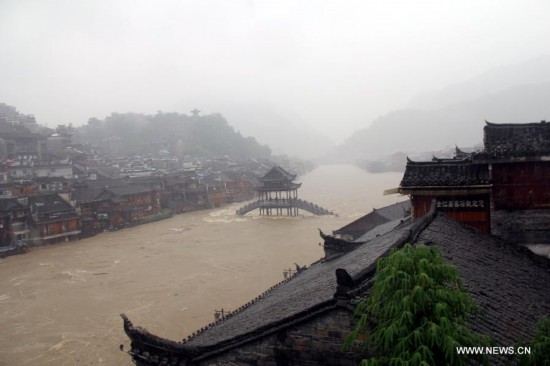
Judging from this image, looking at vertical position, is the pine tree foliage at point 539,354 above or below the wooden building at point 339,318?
above

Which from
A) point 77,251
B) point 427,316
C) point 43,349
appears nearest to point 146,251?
point 77,251

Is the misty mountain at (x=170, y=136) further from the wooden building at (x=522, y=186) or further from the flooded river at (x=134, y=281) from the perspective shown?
the wooden building at (x=522, y=186)

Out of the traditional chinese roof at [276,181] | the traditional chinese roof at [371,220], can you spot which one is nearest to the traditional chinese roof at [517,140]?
the traditional chinese roof at [371,220]

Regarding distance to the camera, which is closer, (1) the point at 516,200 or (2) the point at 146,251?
(1) the point at 516,200

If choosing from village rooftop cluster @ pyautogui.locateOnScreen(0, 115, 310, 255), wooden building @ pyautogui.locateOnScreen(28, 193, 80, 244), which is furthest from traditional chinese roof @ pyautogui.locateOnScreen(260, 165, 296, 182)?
wooden building @ pyautogui.locateOnScreen(28, 193, 80, 244)

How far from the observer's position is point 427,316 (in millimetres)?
4336

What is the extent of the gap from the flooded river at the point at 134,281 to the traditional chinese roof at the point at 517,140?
589 inches

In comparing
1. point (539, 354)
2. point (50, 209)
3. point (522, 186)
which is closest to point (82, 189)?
point (50, 209)

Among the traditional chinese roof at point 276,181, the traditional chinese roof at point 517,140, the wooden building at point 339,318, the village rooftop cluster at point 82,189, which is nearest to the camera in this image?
the wooden building at point 339,318

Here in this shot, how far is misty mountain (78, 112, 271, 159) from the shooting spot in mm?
115812

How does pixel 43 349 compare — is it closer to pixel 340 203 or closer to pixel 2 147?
pixel 340 203

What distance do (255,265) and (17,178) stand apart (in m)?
44.1

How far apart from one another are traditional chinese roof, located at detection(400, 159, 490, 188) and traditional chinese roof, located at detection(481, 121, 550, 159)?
0.51 m

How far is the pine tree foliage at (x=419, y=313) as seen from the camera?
13.4 ft
